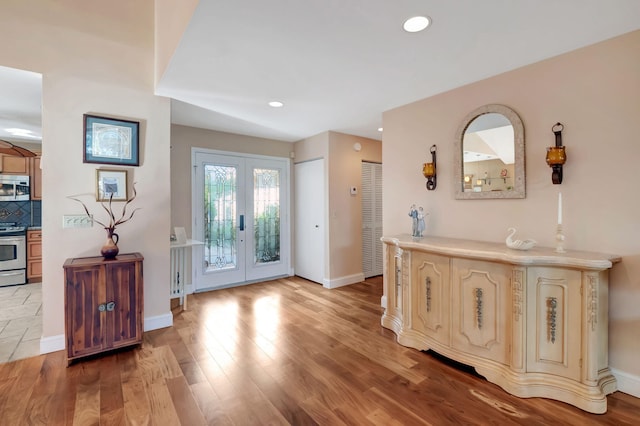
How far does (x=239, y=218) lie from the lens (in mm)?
4684

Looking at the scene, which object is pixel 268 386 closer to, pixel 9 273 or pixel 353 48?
pixel 353 48

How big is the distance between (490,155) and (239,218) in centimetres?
356

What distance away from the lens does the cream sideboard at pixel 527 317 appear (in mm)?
1863

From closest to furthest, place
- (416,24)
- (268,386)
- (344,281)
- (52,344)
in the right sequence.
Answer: (416,24), (268,386), (52,344), (344,281)

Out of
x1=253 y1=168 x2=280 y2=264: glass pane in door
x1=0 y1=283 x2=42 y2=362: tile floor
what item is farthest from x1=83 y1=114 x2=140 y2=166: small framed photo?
x1=253 y1=168 x2=280 y2=264: glass pane in door

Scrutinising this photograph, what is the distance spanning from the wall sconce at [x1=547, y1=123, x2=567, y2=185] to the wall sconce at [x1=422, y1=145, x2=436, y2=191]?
3.20 feet

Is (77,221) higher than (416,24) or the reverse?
the reverse

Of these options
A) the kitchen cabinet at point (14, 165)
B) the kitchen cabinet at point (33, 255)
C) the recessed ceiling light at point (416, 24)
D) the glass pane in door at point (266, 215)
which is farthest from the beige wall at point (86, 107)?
the kitchen cabinet at point (14, 165)

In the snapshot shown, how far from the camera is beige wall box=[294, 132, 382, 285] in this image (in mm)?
4570

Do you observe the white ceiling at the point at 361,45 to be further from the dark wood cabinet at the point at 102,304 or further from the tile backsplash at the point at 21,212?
the tile backsplash at the point at 21,212

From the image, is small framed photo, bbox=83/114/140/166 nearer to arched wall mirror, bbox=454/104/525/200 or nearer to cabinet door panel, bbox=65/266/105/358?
cabinet door panel, bbox=65/266/105/358

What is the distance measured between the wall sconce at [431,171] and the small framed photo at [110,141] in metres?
2.98

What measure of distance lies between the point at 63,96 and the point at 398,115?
334cm

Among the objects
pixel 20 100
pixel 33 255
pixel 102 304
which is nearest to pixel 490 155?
pixel 102 304
